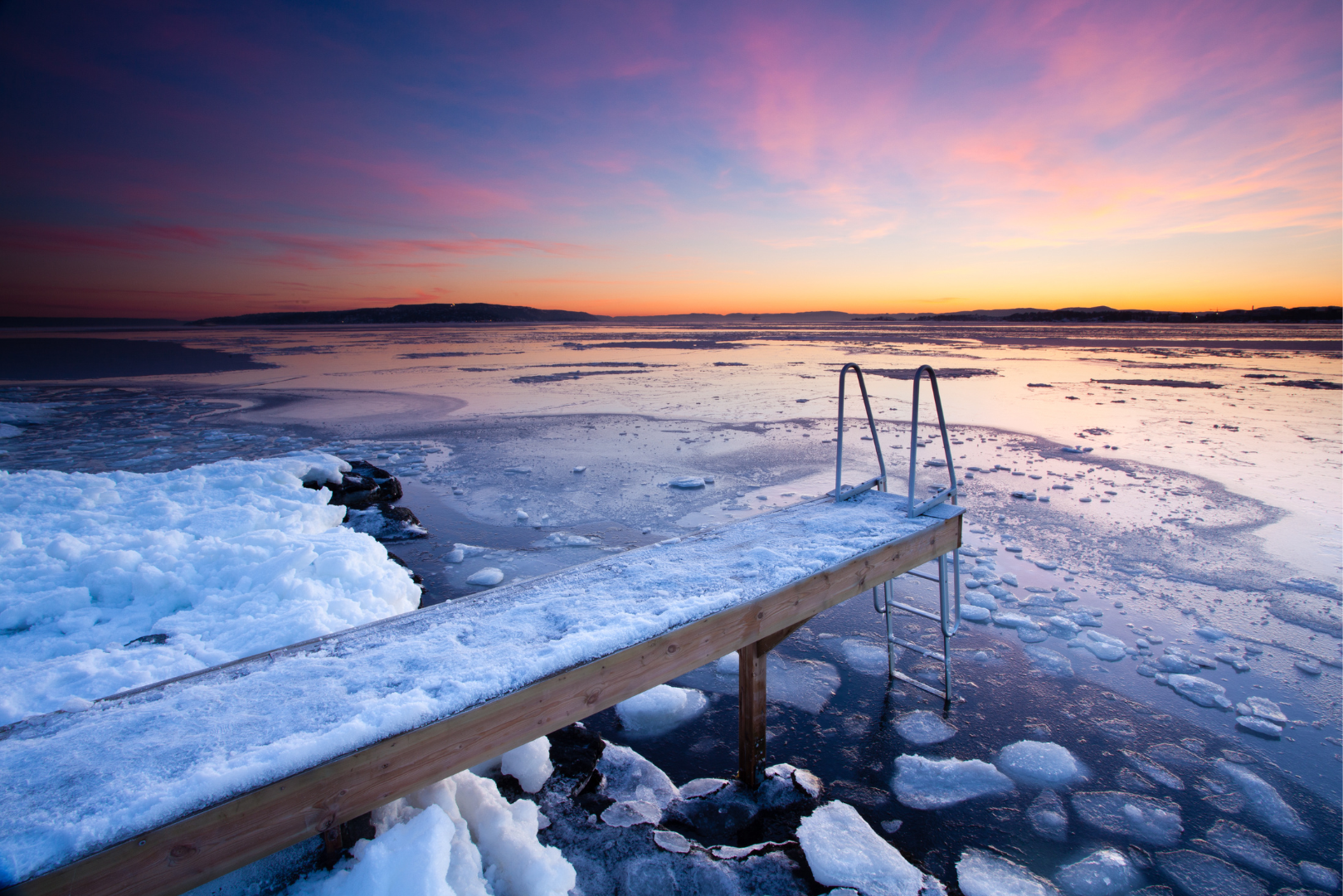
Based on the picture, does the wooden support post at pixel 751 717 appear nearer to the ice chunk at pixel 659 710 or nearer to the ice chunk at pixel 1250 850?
the ice chunk at pixel 659 710

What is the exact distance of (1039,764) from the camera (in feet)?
10.7

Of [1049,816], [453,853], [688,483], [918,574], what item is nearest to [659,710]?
[453,853]

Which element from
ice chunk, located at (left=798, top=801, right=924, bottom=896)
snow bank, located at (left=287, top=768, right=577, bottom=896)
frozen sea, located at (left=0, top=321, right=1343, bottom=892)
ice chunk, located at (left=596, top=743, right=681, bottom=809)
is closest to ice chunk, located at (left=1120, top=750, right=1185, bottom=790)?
frozen sea, located at (left=0, top=321, right=1343, bottom=892)

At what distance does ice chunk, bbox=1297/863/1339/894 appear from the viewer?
8.29ft

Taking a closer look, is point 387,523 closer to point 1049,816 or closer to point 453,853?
point 453,853

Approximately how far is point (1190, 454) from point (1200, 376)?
13708 mm

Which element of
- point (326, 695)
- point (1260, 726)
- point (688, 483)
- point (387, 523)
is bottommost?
point (1260, 726)

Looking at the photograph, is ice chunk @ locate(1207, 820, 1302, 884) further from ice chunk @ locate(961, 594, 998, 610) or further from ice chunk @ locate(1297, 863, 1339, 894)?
ice chunk @ locate(961, 594, 998, 610)

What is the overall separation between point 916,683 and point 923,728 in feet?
1.23

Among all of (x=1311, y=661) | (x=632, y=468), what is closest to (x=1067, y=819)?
(x=1311, y=661)

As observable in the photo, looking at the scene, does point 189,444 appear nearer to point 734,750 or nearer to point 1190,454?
point 734,750

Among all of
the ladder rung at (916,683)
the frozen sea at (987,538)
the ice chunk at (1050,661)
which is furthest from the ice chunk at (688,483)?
the ice chunk at (1050,661)

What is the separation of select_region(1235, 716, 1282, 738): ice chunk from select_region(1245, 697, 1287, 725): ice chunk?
0.04 meters

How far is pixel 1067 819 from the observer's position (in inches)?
114
